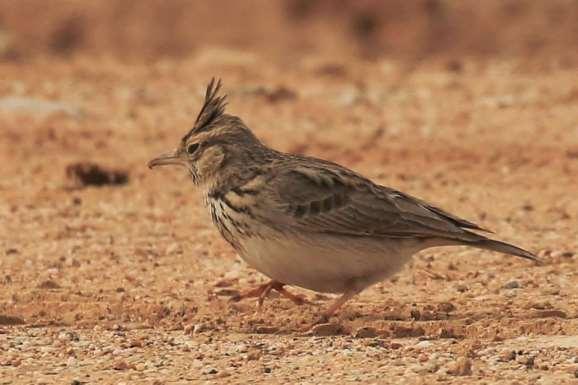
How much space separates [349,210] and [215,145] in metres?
0.98

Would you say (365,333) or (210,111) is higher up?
(210,111)

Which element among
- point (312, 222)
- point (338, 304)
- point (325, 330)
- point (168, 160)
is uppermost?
point (168, 160)

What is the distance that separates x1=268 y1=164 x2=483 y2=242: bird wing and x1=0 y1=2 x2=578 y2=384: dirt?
0.50 m

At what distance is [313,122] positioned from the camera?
623 inches

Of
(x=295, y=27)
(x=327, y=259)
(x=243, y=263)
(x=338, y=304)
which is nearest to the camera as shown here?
(x=327, y=259)

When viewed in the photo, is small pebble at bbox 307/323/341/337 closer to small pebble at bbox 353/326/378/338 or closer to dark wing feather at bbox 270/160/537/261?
small pebble at bbox 353/326/378/338

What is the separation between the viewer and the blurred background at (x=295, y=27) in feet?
71.7

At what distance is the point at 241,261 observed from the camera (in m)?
10.1

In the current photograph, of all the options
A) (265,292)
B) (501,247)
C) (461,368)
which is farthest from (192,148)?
(461,368)

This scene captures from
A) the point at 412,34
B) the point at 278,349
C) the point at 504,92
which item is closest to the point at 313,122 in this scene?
the point at 504,92

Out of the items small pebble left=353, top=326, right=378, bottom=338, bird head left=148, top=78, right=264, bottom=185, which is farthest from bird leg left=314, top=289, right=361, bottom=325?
bird head left=148, top=78, right=264, bottom=185

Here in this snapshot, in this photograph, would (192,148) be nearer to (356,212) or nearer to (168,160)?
(168,160)

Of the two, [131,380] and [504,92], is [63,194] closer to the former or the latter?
[131,380]

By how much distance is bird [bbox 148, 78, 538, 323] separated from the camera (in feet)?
26.4
